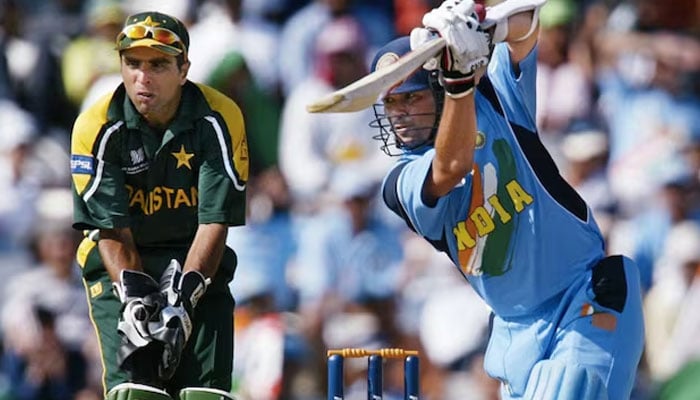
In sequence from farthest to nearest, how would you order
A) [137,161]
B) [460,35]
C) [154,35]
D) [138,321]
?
[137,161] < [154,35] < [138,321] < [460,35]

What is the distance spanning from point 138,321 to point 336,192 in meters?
3.97

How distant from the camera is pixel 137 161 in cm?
575

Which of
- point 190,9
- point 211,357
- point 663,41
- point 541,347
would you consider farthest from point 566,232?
point 190,9

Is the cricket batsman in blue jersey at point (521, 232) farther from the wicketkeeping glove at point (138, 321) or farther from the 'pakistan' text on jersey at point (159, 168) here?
the wicketkeeping glove at point (138, 321)

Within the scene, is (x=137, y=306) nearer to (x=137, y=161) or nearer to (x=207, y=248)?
(x=207, y=248)

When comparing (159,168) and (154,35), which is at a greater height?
(154,35)

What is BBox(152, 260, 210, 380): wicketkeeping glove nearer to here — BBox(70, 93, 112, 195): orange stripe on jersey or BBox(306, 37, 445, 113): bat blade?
BBox(70, 93, 112, 195): orange stripe on jersey

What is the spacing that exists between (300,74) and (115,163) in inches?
164

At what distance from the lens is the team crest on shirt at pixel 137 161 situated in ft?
18.9

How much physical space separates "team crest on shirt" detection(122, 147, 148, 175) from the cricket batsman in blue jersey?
3.07 ft

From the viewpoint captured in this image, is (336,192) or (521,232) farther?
(336,192)

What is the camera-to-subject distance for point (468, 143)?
4.94 m

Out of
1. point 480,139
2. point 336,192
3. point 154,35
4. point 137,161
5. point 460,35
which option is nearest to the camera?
point 460,35

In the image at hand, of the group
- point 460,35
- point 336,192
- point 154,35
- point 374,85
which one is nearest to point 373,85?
point 374,85
